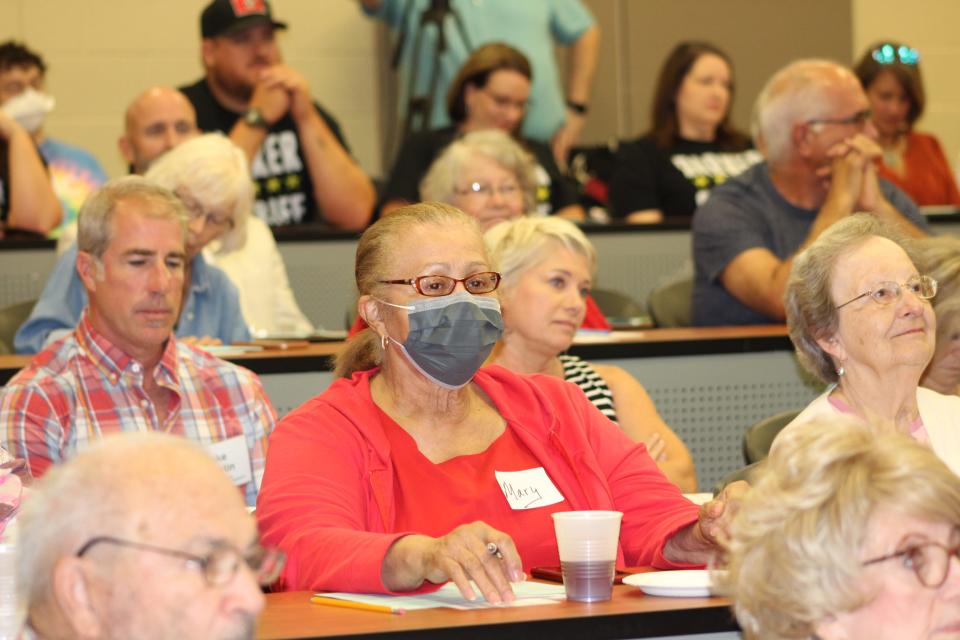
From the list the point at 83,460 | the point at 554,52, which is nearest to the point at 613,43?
the point at 554,52

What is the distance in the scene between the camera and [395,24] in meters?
7.18

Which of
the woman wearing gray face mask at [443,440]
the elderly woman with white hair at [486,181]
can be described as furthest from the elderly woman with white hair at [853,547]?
the elderly woman with white hair at [486,181]

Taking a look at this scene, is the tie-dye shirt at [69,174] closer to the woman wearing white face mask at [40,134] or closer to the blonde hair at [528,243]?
the woman wearing white face mask at [40,134]

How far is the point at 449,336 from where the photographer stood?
260 cm

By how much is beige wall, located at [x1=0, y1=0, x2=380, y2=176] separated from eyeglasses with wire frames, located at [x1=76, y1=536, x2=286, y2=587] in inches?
257

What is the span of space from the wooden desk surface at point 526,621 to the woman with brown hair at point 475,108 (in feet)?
12.6

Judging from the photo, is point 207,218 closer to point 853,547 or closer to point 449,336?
point 449,336

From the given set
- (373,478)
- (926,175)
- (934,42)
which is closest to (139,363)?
(373,478)

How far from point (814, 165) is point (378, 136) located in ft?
12.3

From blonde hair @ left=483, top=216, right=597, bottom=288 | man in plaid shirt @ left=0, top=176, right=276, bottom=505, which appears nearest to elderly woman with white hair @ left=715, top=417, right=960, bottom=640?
man in plaid shirt @ left=0, top=176, right=276, bottom=505

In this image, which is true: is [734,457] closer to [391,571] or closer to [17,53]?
[391,571]

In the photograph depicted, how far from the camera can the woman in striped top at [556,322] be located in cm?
367

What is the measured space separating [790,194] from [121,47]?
4253mm

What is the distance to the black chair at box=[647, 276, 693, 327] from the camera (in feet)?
16.1
